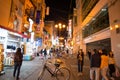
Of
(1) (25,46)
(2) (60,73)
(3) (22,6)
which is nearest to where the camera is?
(2) (60,73)

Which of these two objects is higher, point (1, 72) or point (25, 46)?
point (25, 46)

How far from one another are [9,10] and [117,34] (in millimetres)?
12431

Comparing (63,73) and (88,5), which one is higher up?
(88,5)

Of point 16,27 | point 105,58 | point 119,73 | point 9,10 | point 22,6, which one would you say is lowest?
point 119,73

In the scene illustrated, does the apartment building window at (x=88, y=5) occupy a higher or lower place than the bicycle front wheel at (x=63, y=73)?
higher

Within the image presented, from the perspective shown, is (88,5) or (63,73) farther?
(88,5)

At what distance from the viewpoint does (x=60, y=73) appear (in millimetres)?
11148

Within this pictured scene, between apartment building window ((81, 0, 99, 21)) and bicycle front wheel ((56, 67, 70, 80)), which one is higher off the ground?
apartment building window ((81, 0, 99, 21))

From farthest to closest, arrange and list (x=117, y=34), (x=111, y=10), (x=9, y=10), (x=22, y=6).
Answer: (x=22, y=6)
(x=9, y=10)
(x=111, y=10)
(x=117, y=34)

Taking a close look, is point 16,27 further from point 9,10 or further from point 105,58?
point 105,58

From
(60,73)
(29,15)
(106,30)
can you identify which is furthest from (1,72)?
(29,15)

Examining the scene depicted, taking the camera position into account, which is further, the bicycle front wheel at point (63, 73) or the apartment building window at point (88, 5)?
the apartment building window at point (88, 5)

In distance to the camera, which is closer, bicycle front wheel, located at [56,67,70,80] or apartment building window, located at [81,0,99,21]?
bicycle front wheel, located at [56,67,70,80]

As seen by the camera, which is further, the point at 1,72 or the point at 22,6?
the point at 22,6
